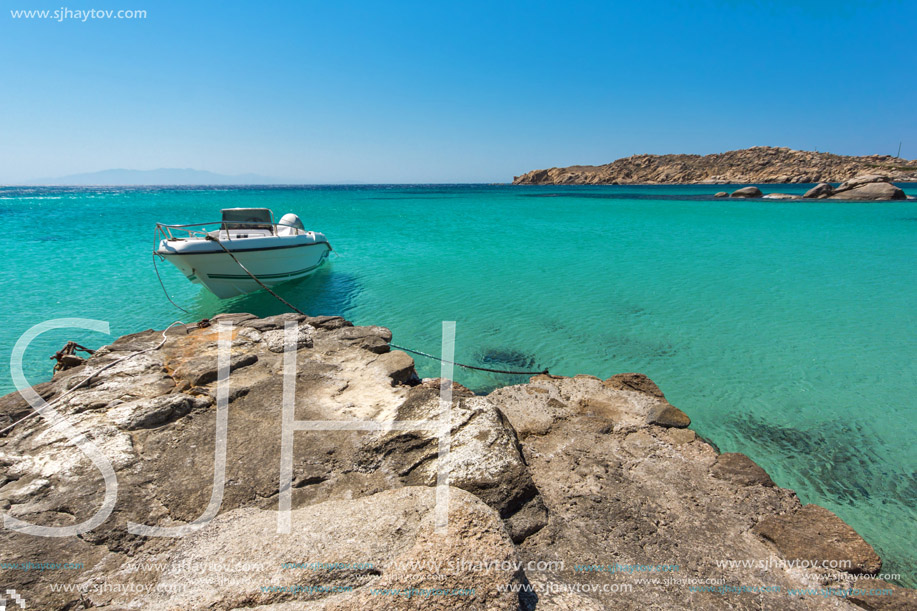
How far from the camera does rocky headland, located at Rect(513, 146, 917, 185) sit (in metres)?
70.9

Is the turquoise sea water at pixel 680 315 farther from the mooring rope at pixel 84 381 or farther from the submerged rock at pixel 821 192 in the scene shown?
the submerged rock at pixel 821 192

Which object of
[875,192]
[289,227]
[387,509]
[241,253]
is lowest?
[387,509]

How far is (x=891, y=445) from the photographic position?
15.1ft

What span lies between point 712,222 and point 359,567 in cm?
2850

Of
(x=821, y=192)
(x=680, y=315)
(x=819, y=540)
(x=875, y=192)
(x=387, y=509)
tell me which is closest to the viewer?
(x=387, y=509)

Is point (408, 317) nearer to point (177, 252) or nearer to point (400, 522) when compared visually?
point (177, 252)

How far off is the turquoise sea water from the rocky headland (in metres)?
70.2

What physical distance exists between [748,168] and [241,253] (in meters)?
97.8

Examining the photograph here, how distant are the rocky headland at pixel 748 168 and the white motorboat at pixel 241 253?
281ft

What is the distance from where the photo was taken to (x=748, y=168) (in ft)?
262

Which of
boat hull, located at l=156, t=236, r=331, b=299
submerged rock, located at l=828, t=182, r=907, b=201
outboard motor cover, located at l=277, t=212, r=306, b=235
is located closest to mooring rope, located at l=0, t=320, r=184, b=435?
boat hull, located at l=156, t=236, r=331, b=299

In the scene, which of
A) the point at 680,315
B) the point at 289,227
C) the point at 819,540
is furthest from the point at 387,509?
the point at 289,227

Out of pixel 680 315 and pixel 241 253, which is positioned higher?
pixel 241 253

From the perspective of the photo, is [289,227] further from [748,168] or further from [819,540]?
[748,168]
